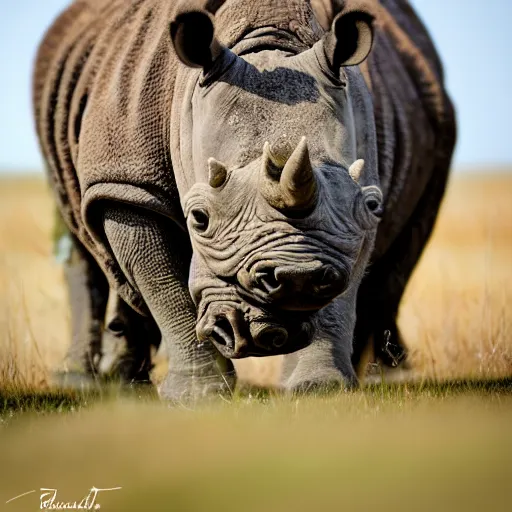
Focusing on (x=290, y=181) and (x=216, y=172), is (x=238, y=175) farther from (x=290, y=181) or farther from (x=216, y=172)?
(x=290, y=181)

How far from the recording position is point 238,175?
15.7 ft

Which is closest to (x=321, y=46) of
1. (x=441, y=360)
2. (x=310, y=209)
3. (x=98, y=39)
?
(x=310, y=209)

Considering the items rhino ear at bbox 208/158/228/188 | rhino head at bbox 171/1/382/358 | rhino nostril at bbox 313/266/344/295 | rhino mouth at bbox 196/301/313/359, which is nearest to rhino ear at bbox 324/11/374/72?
rhino head at bbox 171/1/382/358

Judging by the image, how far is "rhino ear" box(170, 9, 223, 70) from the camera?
5.21m

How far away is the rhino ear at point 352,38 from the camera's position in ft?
17.3

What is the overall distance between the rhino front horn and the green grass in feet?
2.88

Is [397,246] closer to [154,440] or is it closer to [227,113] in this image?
[227,113]

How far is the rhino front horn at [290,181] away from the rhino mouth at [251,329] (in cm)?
48

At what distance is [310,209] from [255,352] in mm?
676

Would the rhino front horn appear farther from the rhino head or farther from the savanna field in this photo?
the savanna field

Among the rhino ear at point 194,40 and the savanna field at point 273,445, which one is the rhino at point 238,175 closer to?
the rhino ear at point 194,40
